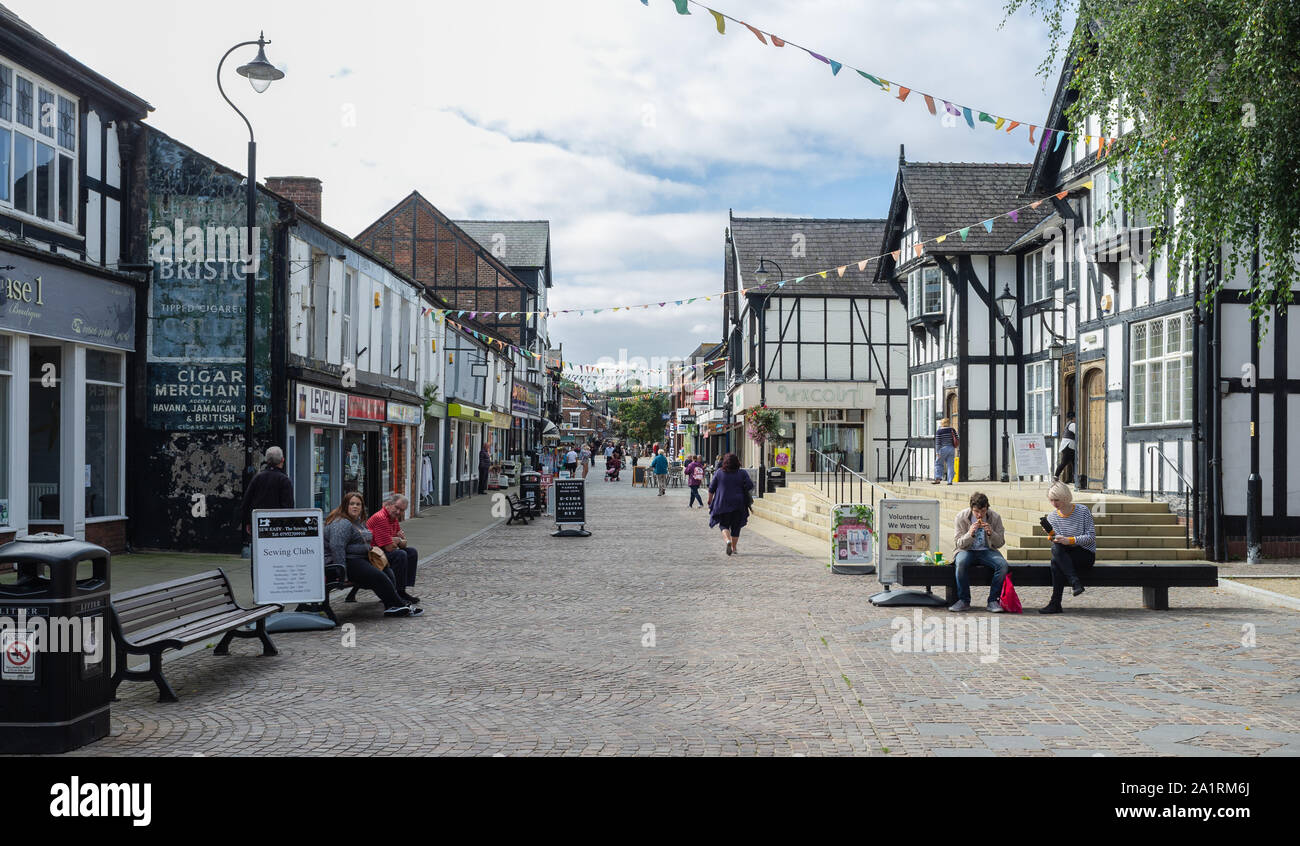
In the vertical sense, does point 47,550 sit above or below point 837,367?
below

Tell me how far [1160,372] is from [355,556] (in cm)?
1425

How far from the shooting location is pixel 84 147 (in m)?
15.9

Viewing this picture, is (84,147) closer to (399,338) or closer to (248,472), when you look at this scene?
(248,472)

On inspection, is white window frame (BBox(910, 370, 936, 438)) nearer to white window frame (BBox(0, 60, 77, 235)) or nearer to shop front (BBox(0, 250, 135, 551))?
shop front (BBox(0, 250, 135, 551))

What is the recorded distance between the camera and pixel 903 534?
13.0 metres

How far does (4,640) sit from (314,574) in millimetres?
4344

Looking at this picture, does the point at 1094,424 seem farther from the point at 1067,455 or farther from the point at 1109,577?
the point at 1109,577

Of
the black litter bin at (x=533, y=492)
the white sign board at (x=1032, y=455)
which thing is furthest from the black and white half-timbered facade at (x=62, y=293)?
the white sign board at (x=1032, y=455)

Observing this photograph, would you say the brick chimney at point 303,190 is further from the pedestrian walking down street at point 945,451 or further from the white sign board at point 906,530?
the white sign board at point 906,530

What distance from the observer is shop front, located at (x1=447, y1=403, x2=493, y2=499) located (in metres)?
34.0

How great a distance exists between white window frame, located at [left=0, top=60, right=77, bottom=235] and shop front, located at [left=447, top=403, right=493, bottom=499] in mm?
17309

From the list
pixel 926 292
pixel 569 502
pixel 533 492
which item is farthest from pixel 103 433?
pixel 926 292

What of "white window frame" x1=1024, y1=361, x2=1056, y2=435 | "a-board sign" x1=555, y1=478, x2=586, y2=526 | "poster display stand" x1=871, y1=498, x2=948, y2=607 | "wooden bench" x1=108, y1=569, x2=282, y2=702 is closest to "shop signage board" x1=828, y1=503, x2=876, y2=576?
"poster display stand" x1=871, y1=498, x2=948, y2=607
